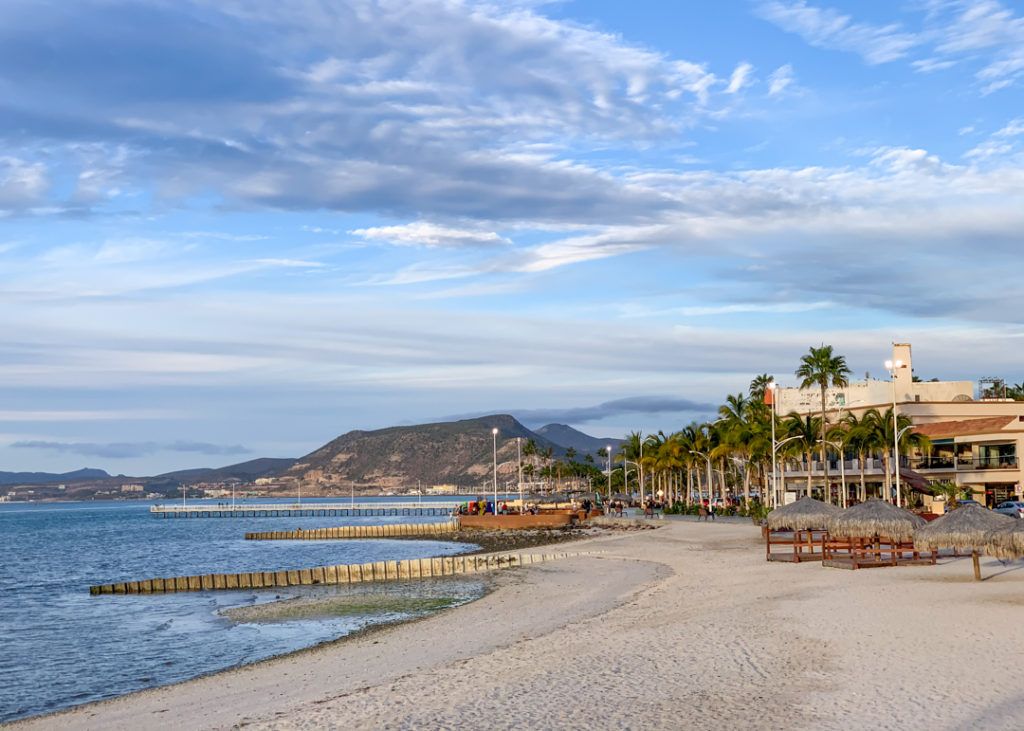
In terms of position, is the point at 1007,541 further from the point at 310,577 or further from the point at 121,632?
the point at 310,577

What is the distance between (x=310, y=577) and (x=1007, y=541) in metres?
30.1

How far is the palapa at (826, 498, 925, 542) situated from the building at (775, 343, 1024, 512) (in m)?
33.3

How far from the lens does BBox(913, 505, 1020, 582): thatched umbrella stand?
24453 mm

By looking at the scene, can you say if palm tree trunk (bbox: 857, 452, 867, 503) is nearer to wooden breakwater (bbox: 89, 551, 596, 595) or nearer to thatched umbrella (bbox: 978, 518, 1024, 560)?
wooden breakwater (bbox: 89, 551, 596, 595)

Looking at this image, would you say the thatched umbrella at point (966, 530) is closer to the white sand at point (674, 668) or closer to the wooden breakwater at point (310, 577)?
the white sand at point (674, 668)

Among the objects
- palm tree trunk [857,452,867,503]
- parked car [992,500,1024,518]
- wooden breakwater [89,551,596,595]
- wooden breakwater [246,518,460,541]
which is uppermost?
palm tree trunk [857,452,867,503]

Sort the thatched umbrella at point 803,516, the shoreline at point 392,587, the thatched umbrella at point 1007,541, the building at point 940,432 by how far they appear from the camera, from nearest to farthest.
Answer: the shoreline at point 392,587
the thatched umbrella at point 1007,541
the thatched umbrella at point 803,516
the building at point 940,432

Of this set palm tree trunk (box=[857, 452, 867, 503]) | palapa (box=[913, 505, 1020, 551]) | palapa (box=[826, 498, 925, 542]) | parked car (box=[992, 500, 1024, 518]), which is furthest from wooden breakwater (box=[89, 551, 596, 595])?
palm tree trunk (box=[857, 452, 867, 503])

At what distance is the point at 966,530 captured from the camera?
24906 mm

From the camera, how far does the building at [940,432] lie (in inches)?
2933

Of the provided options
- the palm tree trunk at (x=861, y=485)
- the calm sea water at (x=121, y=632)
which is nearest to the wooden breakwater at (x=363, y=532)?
the calm sea water at (x=121, y=632)

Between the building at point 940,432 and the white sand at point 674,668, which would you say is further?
the building at point 940,432

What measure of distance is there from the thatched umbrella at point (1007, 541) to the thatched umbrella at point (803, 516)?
8972 millimetres

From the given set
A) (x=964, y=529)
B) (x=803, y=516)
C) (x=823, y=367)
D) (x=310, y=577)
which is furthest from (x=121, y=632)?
(x=823, y=367)
